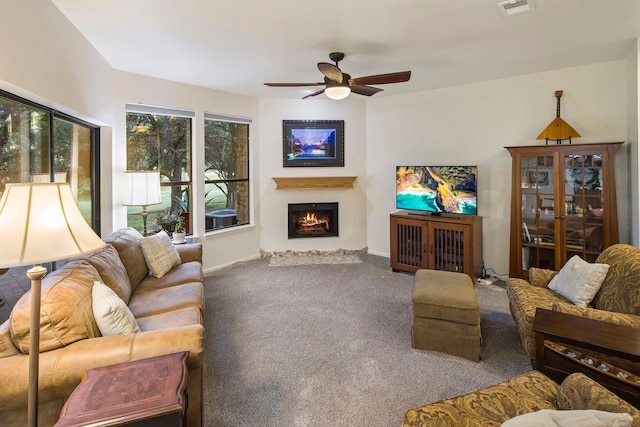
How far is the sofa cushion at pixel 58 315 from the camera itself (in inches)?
61.3

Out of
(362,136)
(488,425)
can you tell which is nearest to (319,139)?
(362,136)

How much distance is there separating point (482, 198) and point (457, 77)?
1650mm

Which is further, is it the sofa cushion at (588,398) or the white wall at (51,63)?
the white wall at (51,63)

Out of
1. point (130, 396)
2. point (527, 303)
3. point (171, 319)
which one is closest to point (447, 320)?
point (527, 303)

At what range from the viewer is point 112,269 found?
2469 millimetres

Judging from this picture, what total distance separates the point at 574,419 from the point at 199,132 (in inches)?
190

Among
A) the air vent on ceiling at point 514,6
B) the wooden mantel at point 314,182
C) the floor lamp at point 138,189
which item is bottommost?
the floor lamp at point 138,189

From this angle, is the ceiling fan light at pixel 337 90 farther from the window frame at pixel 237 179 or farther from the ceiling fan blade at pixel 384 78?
the window frame at pixel 237 179

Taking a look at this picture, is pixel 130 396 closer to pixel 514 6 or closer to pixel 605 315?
pixel 605 315

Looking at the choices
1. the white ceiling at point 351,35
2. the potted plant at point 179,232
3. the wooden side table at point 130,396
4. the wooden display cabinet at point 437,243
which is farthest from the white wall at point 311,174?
the wooden side table at point 130,396

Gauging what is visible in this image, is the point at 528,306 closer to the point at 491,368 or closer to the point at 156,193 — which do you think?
the point at 491,368

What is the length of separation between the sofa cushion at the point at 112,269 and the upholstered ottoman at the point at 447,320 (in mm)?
2205

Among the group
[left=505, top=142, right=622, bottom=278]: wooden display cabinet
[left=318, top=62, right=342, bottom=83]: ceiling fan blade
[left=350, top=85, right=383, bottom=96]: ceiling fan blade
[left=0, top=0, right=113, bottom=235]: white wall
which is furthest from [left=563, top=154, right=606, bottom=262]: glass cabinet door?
[left=0, top=0, right=113, bottom=235]: white wall

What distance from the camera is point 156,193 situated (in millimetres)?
3926
